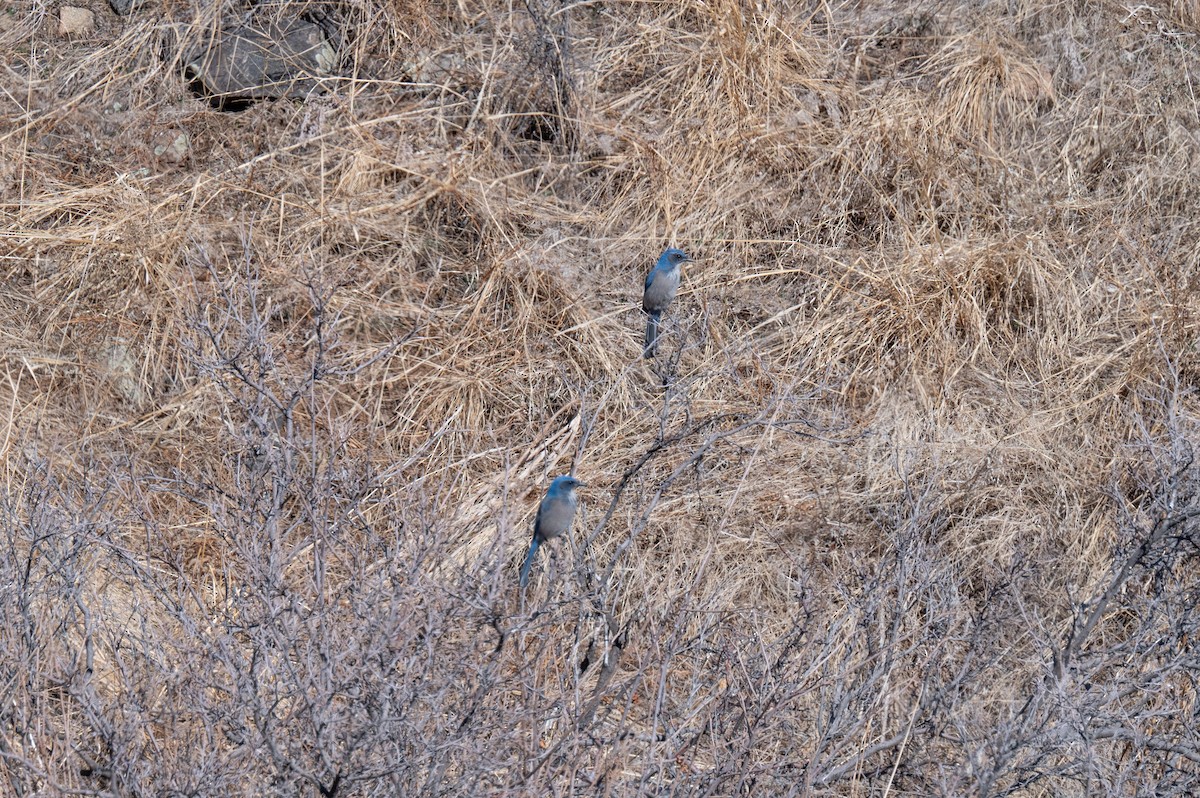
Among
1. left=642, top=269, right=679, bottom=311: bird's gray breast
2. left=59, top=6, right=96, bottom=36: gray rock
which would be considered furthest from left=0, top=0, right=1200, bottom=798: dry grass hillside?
left=642, top=269, right=679, bottom=311: bird's gray breast

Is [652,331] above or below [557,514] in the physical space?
below

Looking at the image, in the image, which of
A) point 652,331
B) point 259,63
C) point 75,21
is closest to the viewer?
point 652,331

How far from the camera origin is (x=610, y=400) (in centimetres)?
523

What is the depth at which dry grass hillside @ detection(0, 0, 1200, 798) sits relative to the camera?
306 cm

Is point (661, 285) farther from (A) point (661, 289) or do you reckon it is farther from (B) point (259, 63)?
(B) point (259, 63)

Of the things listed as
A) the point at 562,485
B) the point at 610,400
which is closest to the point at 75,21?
the point at 610,400

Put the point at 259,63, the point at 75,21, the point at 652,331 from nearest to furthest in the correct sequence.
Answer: the point at 652,331, the point at 259,63, the point at 75,21

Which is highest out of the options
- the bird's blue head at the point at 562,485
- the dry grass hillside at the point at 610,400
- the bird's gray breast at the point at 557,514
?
the bird's blue head at the point at 562,485

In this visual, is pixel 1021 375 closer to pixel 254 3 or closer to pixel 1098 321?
pixel 1098 321

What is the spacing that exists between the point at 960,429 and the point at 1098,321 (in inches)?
32.9

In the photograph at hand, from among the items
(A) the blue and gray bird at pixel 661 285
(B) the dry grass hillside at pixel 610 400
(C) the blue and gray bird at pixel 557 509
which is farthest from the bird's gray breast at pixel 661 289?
(C) the blue and gray bird at pixel 557 509

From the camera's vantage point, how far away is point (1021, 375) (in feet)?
17.6

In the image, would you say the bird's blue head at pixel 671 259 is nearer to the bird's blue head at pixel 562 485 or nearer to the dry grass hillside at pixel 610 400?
the dry grass hillside at pixel 610 400

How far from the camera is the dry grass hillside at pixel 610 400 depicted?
3.06 metres
